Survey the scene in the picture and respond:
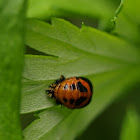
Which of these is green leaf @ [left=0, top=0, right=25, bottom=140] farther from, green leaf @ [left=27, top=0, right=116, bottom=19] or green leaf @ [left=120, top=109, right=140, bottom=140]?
green leaf @ [left=120, top=109, right=140, bottom=140]

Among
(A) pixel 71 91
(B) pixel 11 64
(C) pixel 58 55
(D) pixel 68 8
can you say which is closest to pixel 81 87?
(A) pixel 71 91

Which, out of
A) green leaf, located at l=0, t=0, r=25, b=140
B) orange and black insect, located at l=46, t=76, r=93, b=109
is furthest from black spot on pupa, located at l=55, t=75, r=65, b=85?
green leaf, located at l=0, t=0, r=25, b=140

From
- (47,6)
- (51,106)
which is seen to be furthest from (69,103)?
(47,6)

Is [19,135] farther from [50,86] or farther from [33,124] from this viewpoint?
[50,86]

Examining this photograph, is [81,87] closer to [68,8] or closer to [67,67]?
[67,67]

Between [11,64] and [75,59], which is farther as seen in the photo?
[75,59]

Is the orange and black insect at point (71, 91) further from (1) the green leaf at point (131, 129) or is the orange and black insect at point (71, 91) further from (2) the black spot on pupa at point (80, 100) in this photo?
(1) the green leaf at point (131, 129)

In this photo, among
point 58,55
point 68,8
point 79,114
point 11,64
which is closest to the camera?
point 11,64

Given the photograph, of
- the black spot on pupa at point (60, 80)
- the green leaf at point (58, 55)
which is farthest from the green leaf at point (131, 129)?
the black spot on pupa at point (60, 80)
